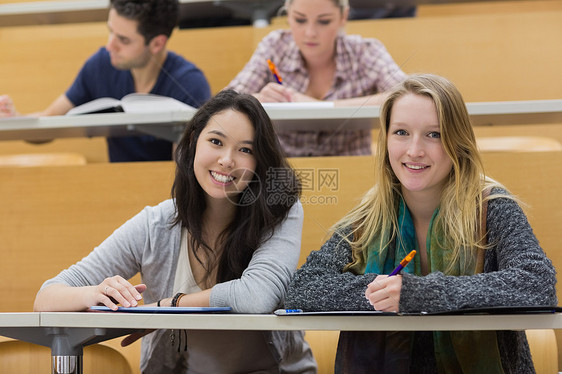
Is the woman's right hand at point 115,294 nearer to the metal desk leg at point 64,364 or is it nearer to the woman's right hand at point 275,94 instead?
the metal desk leg at point 64,364

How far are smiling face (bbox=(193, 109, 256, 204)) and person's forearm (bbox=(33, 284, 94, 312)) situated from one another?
0.79 feet

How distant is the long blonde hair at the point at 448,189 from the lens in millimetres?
898

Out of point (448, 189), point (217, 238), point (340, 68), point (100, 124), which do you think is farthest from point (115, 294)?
point (340, 68)

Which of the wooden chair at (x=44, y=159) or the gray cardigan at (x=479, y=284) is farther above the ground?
the wooden chair at (x=44, y=159)

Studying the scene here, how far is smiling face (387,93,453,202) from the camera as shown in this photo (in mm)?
921

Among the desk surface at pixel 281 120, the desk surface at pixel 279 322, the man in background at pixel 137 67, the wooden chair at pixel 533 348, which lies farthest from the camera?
the man in background at pixel 137 67

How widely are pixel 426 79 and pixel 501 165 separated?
1.09 ft

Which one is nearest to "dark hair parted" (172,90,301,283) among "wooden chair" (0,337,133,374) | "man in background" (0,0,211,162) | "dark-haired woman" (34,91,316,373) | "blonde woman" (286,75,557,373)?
"dark-haired woman" (34,91,316,373)

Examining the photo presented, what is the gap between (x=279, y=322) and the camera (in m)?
0.73

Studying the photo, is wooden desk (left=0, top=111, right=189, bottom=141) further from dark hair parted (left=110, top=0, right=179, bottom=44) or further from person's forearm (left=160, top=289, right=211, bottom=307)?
person's forearm (left=160, top=289, right=211, bottom=307)

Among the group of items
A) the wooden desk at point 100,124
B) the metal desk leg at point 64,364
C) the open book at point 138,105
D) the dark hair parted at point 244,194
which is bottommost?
the metal desk leg at point 64,364

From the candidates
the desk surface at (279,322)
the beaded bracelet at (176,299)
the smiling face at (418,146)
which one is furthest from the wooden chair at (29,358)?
the smiling face at (418,146)

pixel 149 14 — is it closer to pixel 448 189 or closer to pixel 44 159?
pixel 44 159

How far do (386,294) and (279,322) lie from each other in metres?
0.12
